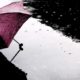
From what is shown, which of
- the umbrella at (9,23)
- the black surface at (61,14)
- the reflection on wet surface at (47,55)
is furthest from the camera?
the black surface at (61,14)

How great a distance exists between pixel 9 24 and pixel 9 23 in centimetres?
5

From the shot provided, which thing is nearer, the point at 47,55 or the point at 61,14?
the point at 47,55

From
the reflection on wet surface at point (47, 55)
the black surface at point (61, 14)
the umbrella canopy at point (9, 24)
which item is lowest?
the black surface at point (61, 14)

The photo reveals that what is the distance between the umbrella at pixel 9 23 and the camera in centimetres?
802

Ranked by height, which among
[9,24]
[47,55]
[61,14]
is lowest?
[61,14]

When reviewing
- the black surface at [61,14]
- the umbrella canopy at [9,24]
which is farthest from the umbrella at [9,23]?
the black surface at [61,14]

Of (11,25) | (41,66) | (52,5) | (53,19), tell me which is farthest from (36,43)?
(52,5)

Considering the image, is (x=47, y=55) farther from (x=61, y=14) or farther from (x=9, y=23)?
(x=61, y=14)

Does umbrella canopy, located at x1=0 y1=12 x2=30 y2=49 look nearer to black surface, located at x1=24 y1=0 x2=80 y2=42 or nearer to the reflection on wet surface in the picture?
the reflection on wet surface

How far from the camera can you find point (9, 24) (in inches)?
335

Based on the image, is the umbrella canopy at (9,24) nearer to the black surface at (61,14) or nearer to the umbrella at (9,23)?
the umbrella at (9,23)

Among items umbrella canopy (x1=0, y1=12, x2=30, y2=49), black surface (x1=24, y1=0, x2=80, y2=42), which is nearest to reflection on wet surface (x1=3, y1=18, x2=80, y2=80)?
black surface (x1=24, y1=0, x2=80, y2=42)

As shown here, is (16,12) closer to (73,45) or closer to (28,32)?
(73,45)

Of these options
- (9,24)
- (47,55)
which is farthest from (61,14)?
(9,24)
